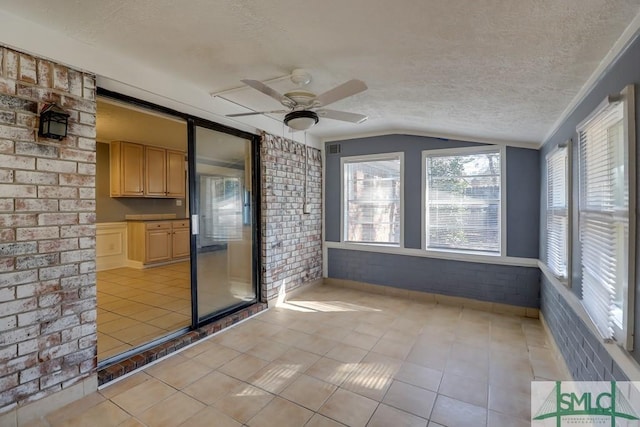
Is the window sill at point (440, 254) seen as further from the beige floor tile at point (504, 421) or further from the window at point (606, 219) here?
the beige floor tile at point (504, 421)

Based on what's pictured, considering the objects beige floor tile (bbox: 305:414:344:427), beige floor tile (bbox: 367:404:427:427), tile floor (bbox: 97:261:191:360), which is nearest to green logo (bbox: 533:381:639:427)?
beige floor tile (bbox: 367:404:427:427)

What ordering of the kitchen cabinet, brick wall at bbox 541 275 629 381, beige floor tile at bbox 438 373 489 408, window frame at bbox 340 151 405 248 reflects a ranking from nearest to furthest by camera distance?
brick wall at bbox 541 275 629 381 → beige floor tile at bbox 438 373 489 408 → window frame at bbox 340 151 405 248 → the kitchen cabinet

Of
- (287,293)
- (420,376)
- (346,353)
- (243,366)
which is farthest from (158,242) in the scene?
(420,376)

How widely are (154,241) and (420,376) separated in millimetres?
5607

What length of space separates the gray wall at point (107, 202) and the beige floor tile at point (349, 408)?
5927 mm

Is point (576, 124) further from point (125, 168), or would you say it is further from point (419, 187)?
point (125, 168)

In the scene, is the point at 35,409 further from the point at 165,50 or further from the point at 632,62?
the point at 632,62

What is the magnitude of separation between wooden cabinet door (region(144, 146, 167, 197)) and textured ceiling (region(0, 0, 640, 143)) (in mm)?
4126

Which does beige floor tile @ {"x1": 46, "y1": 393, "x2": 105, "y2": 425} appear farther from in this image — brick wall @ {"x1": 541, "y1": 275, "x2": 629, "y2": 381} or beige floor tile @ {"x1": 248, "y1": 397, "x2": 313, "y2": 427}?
brick wall @ {"x1": 541, "y1": 275, "x2": 629, "y2": 381}

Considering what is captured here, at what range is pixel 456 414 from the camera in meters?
2.00

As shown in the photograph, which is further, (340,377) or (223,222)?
(223,222)

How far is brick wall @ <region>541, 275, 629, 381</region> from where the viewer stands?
165cm

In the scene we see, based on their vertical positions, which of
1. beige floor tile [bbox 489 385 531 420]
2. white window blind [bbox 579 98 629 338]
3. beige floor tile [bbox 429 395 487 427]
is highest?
white window blind [bbox 579 98 629 338]

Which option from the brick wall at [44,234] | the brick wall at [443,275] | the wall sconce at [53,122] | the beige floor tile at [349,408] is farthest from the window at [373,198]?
the wall sconce at [53,122]
